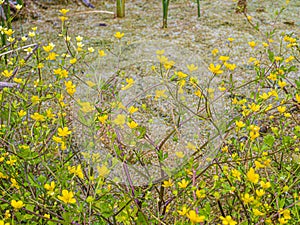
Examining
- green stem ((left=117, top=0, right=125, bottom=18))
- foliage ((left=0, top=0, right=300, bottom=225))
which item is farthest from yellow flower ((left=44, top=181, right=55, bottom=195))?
green stem ((left=117, top=0, right=125, bottom=18))

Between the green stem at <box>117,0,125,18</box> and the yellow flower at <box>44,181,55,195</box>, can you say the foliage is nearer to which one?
the yellow flower at <box>44,181,55,195</box>

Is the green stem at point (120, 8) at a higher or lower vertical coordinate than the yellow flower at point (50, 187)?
higher

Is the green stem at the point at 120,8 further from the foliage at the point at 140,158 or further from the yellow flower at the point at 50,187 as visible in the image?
the yellow flower at the point at 50,187

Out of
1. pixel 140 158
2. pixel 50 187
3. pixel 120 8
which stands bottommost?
pixel 140 158

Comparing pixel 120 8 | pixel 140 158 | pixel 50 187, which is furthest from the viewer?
pixel 120 8

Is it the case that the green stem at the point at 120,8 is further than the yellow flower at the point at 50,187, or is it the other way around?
the green stem at the point at 120,8

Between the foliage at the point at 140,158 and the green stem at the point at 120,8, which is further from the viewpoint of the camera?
the green stem at the point at 120,8

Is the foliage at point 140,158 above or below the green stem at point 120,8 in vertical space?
below

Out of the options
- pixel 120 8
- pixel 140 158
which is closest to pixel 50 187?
pixel 140 158

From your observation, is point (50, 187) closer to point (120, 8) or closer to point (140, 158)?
point (140, 158)

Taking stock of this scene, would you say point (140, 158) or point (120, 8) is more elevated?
point (120, 8)

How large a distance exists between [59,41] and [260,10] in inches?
36.4

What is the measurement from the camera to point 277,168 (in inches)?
40.9

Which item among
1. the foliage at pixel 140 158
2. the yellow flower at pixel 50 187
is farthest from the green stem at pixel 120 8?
the yellow flower at pixel 50 187
